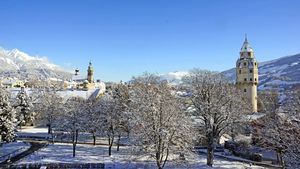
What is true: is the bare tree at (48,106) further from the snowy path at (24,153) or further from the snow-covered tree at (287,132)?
the snow-covered tree at (287,132)

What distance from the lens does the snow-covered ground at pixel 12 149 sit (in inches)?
1708

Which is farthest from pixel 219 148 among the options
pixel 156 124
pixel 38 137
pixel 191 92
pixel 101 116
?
pixel 38 137

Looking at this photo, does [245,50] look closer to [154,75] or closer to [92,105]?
[154,75]

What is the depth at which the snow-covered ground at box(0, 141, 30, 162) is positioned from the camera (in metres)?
43.4

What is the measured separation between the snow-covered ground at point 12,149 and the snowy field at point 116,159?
9.57ft

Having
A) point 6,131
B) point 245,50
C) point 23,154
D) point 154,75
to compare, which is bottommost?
point 23,154

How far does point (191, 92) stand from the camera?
1716 inches

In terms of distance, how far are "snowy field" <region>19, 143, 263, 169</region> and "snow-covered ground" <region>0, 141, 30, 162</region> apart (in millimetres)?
2917

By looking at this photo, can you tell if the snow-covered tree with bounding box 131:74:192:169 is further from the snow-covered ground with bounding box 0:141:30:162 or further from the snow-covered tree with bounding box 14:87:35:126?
the snow-covered tree with bounding box 14:87:35:126

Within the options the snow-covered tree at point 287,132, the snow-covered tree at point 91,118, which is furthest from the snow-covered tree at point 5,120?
the snow-covered tree at point 287,132

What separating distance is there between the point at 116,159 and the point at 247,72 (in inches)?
2065

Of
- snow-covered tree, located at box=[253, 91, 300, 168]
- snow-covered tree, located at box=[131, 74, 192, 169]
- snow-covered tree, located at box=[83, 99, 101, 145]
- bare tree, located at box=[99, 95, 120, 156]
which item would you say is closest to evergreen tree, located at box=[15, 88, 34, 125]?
snow-covered tree, located at box=[83, 99, 101, 145]

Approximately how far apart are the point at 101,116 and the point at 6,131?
14212 millimetres

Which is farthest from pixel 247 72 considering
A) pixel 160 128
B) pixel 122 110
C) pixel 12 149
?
pixel 12 149
